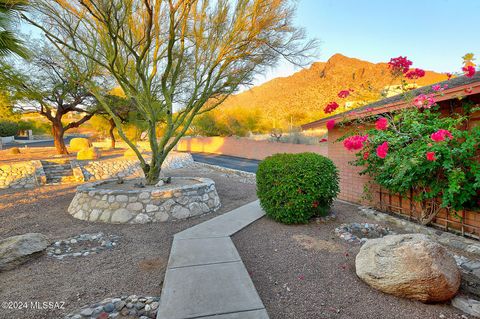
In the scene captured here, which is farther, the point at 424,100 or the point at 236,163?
the point at 236,163

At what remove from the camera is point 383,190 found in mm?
6051

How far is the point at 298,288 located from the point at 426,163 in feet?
10.3

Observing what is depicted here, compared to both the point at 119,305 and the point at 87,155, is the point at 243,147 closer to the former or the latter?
the point at 87,155

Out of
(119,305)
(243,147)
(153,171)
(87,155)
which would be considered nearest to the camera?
(119,305)

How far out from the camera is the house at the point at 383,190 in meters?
4.31

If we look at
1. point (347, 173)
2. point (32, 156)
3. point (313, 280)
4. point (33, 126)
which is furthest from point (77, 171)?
point (33, 126)

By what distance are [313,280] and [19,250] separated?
13.8 ft

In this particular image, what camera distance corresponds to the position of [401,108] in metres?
5.08

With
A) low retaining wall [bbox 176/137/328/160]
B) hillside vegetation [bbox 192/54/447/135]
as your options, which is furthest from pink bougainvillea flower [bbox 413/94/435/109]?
hillside vegetation [bbox 192/54/447/135]

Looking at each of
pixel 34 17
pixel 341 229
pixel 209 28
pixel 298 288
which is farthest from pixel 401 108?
pixel 34 17

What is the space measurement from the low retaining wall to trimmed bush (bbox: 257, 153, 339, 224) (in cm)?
1045

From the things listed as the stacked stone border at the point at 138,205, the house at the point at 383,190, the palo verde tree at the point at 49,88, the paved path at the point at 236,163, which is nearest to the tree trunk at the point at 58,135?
the palo verde tree at the point at 49,88

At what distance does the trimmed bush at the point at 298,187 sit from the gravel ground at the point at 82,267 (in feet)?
5.76

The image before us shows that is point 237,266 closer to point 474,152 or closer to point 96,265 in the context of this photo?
point 96,265
